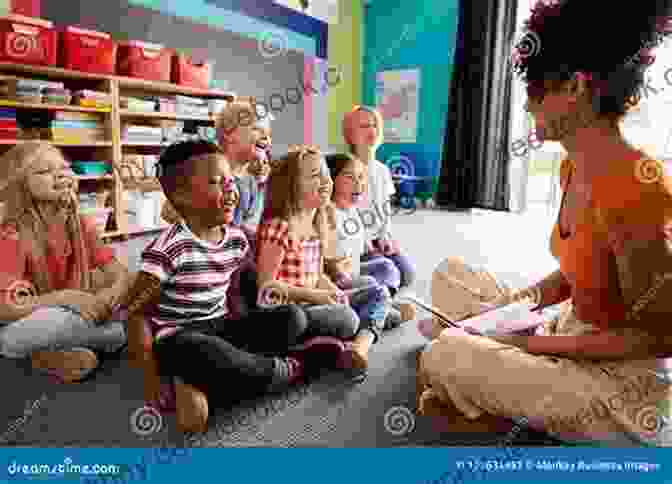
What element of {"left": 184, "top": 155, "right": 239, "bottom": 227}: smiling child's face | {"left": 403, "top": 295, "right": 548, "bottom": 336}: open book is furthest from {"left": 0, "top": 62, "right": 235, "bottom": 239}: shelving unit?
{"left": 403, "top": 295, "right": 548, "bottom": 336}: open book

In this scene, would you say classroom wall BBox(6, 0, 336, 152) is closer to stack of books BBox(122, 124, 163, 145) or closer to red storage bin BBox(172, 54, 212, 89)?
red storage bin BBox(172, 54, 212, 89)

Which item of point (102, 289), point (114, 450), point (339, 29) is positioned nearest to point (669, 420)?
point (114, 450)

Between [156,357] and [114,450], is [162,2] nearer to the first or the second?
[156,357]

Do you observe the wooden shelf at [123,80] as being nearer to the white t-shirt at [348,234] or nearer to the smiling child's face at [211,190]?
the white t-shirt at [348,234]

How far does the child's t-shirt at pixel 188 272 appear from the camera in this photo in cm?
57

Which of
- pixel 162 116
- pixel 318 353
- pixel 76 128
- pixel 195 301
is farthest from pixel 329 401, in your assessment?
pixel 162 116

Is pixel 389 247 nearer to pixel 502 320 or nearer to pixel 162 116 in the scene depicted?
pixel 502 320

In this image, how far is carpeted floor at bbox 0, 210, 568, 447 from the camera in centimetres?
51

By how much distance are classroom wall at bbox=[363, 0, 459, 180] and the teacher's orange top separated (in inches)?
13.2

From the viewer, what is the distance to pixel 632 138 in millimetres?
432

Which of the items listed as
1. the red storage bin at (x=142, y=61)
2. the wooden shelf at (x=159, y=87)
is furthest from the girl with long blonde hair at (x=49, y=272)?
the red storage bin at (x=142, y=61)

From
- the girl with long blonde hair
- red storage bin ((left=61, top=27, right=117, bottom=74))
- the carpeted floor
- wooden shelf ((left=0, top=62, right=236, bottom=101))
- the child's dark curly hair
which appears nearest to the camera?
the child's dark curly hair

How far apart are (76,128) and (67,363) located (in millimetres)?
770

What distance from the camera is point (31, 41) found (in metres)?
1.32
